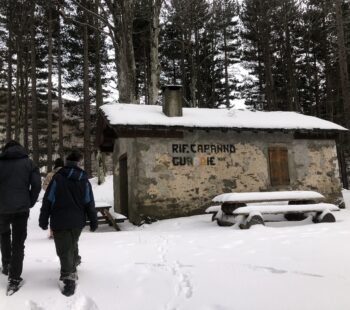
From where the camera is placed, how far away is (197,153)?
12.1 m

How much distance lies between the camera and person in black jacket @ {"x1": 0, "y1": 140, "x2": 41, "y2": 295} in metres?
4.27

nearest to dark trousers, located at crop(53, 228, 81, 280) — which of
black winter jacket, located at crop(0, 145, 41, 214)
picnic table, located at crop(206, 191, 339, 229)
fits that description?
black winter jacket, located at crop(0, 145, 41, 214)

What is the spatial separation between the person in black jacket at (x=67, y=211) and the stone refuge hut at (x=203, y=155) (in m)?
6.51

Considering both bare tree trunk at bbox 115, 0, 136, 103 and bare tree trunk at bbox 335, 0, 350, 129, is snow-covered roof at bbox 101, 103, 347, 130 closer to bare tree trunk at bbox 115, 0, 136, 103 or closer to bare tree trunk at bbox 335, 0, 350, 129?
bare tree trunk at bbox 335, 0, 350, 129

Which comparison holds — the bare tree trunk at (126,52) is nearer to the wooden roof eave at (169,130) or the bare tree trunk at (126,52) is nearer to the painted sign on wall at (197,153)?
the wooden roof eave at (169,130)

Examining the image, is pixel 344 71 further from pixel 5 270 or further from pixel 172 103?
pixel 5 270

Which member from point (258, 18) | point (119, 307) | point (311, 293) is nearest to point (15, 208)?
point (119, 307)

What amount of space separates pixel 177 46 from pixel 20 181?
75.4 ft

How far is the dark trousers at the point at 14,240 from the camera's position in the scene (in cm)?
424

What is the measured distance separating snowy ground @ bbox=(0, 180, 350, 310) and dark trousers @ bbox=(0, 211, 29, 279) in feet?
0.75

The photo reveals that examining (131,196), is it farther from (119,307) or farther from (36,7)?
(36,7)

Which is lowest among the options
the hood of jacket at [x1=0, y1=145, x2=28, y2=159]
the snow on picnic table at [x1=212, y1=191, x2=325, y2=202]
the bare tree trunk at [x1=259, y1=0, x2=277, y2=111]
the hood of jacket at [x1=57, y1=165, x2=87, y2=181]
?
the snow on picnic table at [x1=212, y1=191, x2=325, y2=202]

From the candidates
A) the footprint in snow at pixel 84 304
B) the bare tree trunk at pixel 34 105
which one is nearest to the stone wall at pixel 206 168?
the footprint in snow at pixel 84 304

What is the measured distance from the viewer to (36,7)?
22172mm
